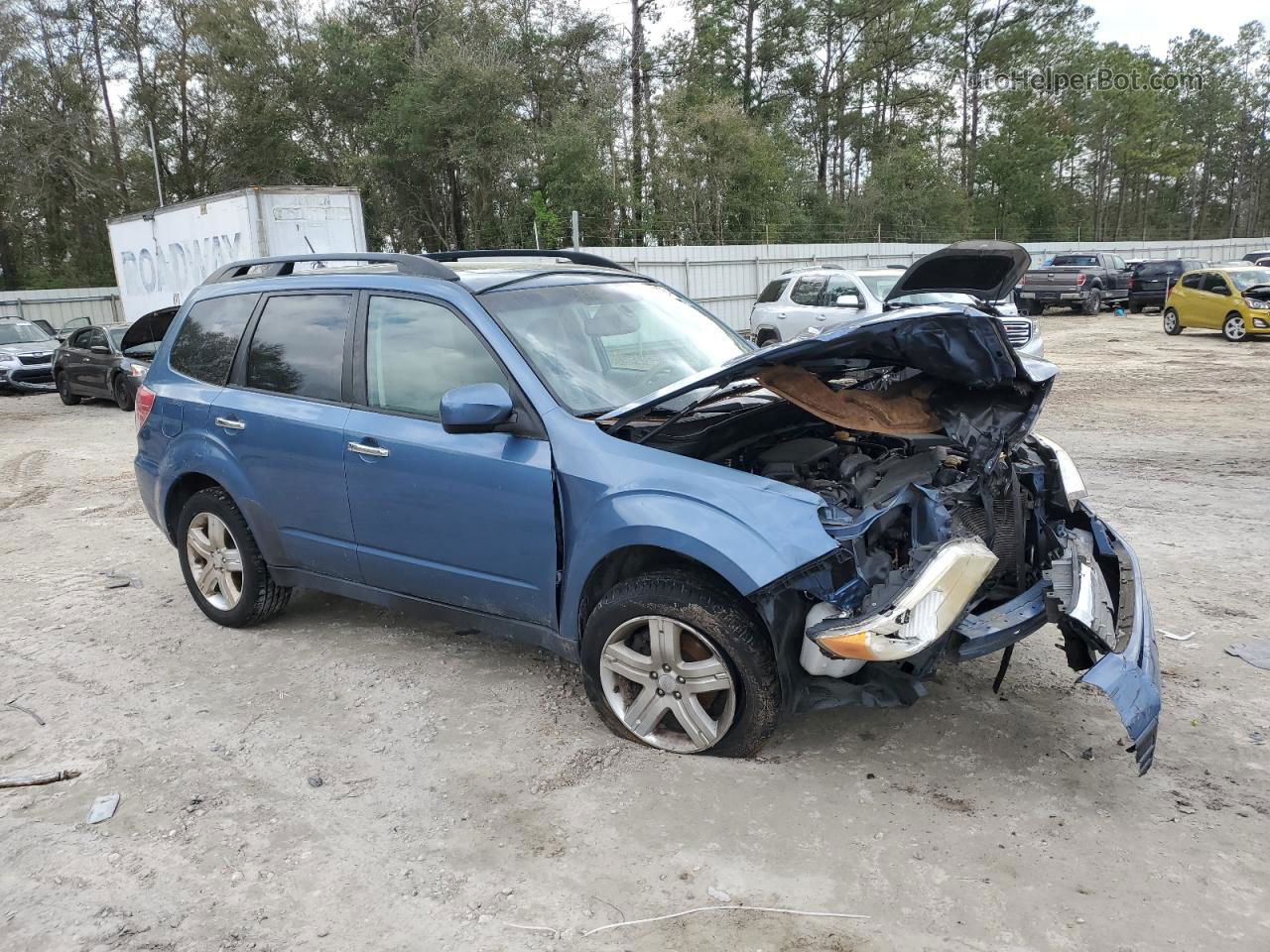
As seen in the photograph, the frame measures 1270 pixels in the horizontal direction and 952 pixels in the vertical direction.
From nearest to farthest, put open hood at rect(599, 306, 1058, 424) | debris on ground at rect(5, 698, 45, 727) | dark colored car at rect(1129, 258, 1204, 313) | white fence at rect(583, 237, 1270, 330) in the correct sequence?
open hood at rect(599, 306, 1058, 424) → debris on ground at rect(5, 698, 45, 727) → white fence at rect(583, 237, 1270, 330) → dark colored car at rect(1129, 258, 1204, 313)

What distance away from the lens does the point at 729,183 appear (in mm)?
29703

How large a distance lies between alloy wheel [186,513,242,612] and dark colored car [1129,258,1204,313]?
2833cm

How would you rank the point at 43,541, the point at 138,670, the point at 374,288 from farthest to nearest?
1. the point at 43,541
2. the point at 138,670
3. the point at 374,288

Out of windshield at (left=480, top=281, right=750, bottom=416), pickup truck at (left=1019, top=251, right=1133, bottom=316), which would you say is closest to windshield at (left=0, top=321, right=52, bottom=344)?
windshield at (left=480, top=281, right=750, bottom=416)

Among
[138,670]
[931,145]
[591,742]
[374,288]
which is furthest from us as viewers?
[931,145]

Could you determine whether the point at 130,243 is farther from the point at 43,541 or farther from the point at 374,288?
the point at 374,288

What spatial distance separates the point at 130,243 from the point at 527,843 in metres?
18.2

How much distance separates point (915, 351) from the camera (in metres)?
3.13

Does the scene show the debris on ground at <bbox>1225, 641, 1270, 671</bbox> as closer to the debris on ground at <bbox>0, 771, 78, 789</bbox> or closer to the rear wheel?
the debris on ground at <bbox>0, 771, 78, 789</bbox>

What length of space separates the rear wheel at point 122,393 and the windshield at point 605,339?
12401 mm

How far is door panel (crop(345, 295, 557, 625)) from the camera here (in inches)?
139

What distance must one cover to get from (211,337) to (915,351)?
3.70 meters

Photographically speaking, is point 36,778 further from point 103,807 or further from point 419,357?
point 419,357

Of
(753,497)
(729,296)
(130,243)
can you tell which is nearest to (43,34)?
(130,243)
